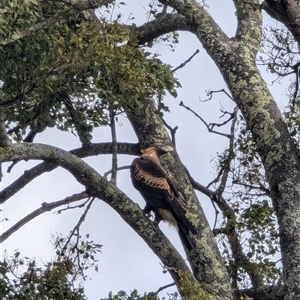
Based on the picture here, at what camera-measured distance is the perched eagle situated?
6207mm

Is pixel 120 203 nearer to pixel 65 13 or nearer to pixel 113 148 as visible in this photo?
pixel 113 148

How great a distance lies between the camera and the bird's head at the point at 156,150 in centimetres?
645

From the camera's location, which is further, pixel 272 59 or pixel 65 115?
pixel 272 59

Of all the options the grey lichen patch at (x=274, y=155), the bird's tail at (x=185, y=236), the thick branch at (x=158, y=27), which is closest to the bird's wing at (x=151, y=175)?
the bird's tail at (x=185, y=236)

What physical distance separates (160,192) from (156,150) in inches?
13.8

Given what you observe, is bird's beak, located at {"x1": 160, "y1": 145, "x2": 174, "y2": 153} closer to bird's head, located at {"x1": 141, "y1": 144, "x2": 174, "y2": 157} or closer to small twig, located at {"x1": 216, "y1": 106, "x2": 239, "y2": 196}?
bird's head, located at {"x1": 141, "y1": 144, "x2": 174, "y2": 157}

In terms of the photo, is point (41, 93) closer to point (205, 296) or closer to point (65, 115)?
point (65, 115)

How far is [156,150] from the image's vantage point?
6496mm

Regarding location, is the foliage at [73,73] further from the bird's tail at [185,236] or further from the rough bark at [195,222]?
the bird's tail at [185,236]

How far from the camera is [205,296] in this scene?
497 cm

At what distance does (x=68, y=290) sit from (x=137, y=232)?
667 mm

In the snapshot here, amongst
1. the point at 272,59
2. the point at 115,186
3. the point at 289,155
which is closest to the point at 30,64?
the point at 115,186

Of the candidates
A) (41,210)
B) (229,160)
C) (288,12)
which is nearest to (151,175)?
(41,210)

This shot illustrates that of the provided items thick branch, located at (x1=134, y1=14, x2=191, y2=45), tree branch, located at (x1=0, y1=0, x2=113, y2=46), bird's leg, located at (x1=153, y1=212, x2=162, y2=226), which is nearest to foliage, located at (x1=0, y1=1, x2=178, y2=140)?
tree branch, located at (x1=0, y1=0, x2=113, y2=46)
